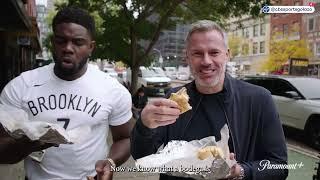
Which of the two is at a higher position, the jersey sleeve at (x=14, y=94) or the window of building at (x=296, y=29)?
the window of building at (x=296, y=29)

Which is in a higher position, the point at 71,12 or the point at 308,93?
the point at 71,12

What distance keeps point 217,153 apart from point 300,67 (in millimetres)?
29260

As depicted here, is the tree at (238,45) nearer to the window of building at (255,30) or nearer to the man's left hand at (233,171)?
the window of building at (255,30)

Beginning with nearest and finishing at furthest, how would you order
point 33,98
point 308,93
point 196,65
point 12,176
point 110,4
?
point 196,65 < point 33,98 < point 12,176 < point 308,93 < point 110,4

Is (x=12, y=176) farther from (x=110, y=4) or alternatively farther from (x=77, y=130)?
(x=110, y=4)

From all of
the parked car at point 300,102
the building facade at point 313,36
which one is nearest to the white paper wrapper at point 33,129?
the parked car at point 300,102

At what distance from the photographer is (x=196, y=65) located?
2260 mm

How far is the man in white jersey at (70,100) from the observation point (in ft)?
8.22

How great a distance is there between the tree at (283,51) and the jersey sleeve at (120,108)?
150 feet

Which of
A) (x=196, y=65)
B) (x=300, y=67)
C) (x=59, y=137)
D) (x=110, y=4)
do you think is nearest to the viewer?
(x=59, y=137)

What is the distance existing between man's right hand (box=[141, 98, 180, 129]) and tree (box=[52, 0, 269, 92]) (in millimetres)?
12781

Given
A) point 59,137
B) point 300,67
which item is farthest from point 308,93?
point 300,67

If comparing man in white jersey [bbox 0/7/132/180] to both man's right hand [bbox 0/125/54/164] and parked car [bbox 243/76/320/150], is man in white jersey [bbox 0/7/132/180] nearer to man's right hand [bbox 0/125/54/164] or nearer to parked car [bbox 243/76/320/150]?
man's right hand [bbox 0/125/54/164]

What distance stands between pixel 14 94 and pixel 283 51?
48.7 meters
